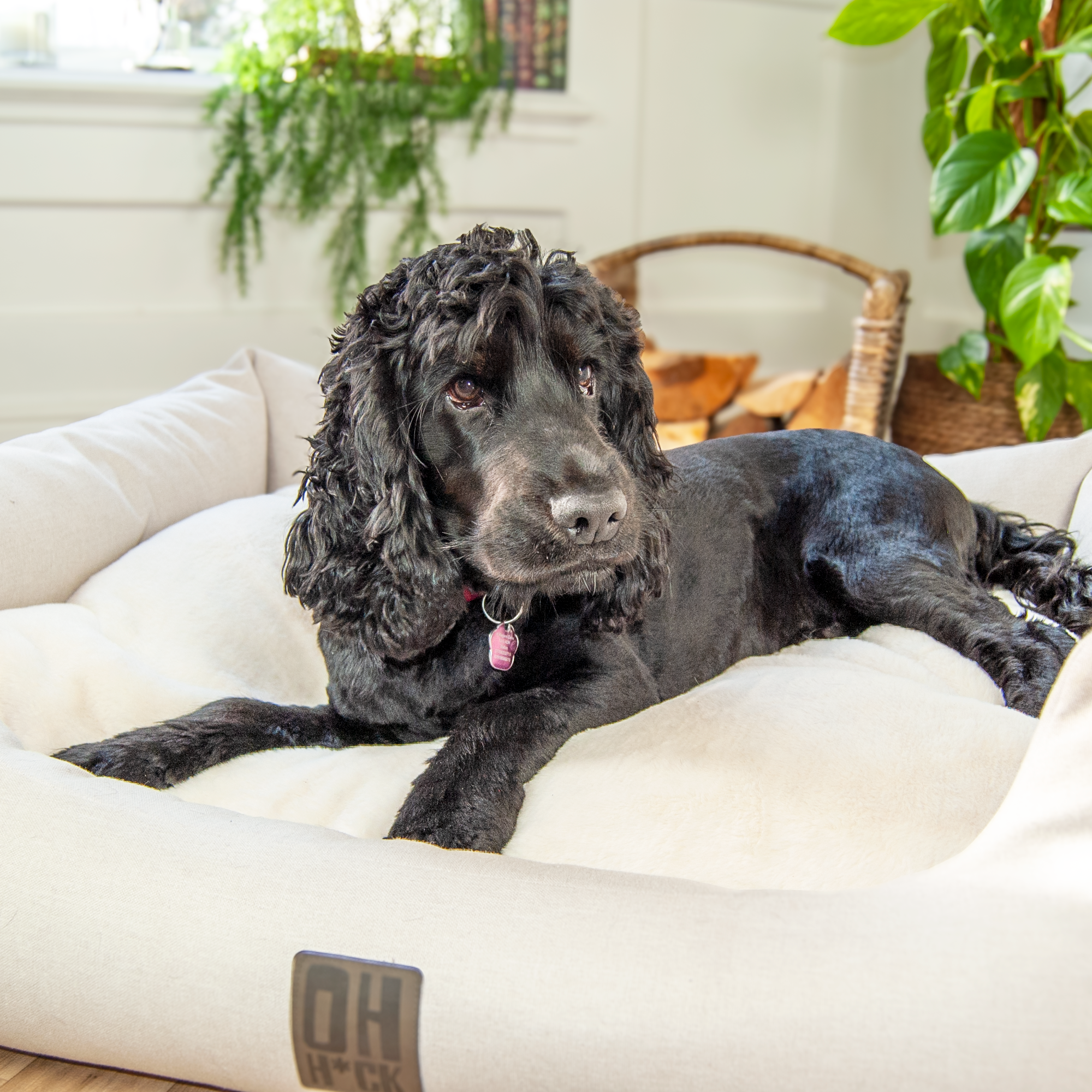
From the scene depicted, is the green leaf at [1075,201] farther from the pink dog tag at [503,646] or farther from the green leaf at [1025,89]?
the pink dog tag at [503,646]

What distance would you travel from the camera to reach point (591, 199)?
507 cm

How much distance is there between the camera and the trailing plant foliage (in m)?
4.32

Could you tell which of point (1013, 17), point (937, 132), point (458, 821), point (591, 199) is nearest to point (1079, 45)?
point (1013, 17)

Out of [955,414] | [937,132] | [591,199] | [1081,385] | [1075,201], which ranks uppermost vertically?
[937,132]

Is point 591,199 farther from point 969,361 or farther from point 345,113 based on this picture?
point 969,361

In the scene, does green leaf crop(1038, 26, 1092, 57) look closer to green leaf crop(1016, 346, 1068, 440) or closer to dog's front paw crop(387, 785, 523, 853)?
green leaf crop(1016, 346, 1068, 440)

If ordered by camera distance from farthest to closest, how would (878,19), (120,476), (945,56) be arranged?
(945,56)
(878,19)
(120,476)

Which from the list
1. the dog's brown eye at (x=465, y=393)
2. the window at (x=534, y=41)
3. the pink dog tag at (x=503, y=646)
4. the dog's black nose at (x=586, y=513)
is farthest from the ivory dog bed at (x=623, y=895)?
the window at (x=534, y=41)

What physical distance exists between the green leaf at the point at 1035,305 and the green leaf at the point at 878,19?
0.86 m

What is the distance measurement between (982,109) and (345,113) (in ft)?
7.90

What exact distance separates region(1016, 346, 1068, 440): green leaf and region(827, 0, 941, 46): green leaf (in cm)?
117

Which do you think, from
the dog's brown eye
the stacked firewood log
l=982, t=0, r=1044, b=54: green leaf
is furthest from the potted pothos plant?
the dog's brown eye

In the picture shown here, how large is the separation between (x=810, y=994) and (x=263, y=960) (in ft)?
1.92

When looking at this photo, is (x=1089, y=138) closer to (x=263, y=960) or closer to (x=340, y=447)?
(x=340, y=447)
